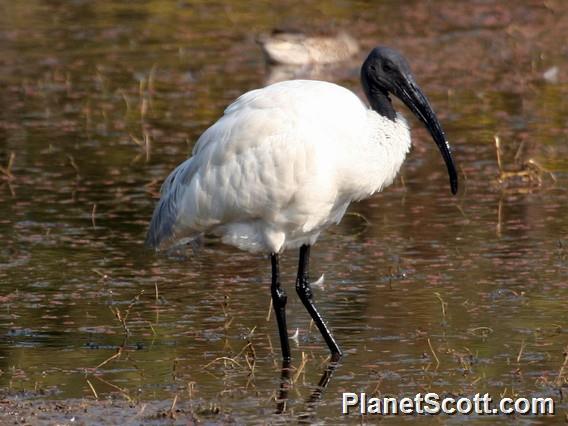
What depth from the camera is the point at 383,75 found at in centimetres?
798

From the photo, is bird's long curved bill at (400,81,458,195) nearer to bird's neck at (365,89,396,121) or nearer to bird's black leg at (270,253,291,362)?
bird's neck at (365,89,396,121)

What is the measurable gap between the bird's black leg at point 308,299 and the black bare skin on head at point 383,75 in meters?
0.86

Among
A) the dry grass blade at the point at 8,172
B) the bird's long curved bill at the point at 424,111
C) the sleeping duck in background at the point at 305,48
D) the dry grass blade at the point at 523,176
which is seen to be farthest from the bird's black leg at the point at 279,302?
the sleeping duck in background at the point at 305,48

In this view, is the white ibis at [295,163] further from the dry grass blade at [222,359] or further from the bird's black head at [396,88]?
the dry grass blade at [222,359]

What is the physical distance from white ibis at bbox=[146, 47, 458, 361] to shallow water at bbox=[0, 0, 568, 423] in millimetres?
490

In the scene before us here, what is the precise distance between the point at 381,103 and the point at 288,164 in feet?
2.19

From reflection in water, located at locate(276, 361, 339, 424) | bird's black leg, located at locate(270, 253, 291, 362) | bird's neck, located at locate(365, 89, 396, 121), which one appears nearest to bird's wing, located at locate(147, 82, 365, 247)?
bird's neck, located at locate(365, 89, 396, 121)

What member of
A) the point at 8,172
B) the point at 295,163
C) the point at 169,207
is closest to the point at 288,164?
the point at 295,163

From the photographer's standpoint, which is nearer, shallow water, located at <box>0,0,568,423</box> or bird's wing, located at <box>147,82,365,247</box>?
shallow water, located at <box>0,0,568,423</box>

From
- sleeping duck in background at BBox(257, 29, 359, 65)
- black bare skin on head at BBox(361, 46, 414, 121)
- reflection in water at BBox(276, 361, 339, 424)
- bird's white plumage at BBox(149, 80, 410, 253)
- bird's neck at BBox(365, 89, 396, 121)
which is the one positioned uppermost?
black bare skin on head at BBox(361, 46, 414, 121)

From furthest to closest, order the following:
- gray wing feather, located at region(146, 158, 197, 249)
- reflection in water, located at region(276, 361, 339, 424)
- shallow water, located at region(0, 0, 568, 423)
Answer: gray wing feather, located at region(146, 158, 197, 249) < shallow water, located at region(0, 0, 568, 423) < reflection in water, located at region(276, 361, 339, 424)

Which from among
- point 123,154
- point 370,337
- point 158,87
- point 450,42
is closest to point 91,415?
point 370,337

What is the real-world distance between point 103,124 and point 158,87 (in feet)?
5.89

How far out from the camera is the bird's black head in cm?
794
